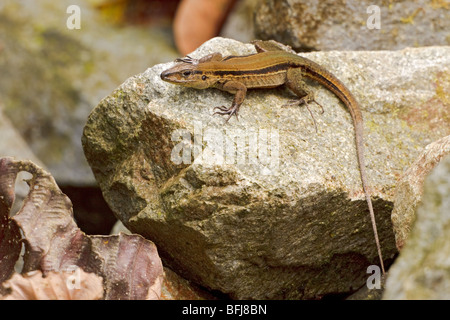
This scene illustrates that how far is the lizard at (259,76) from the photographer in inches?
157

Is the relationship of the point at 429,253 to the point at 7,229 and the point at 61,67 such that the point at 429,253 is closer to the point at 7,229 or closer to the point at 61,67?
the point at 7,229

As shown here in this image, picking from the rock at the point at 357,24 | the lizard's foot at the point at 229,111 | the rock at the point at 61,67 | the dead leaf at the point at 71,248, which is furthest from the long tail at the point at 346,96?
the rock at the point at 61,67

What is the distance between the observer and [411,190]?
350cm

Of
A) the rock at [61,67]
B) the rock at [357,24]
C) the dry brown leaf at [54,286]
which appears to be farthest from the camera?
the rock at [61,67]

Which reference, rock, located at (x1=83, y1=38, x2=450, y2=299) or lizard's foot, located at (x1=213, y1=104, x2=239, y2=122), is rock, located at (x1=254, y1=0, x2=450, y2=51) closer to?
rock, located at (x1=83, y1=38, x2=450, y2=299)

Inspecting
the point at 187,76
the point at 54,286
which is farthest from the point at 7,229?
the point at 187,76

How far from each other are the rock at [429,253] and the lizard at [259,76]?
1371 millimetres

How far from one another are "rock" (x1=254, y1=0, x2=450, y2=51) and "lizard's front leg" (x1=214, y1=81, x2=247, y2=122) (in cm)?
158

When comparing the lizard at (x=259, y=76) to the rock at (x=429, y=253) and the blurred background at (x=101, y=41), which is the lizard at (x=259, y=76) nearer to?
the blurred background at (x=101, y=41)

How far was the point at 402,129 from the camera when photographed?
4348 millimetres

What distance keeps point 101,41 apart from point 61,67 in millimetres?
808

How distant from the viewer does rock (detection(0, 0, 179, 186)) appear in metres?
6.87

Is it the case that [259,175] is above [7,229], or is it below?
above
